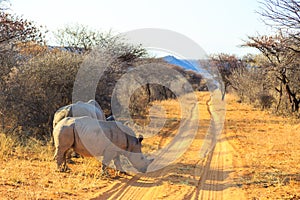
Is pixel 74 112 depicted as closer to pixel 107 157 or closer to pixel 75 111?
pixel 75 111

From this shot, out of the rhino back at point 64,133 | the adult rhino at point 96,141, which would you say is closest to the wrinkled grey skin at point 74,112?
the adult rhino at point 96,141

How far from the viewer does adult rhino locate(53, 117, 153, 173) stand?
855 centimetres

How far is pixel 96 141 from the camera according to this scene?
8.54m

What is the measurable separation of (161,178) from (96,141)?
1709 millimetres

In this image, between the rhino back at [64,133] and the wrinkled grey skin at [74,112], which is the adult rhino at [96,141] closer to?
the rhino back at [64,133]

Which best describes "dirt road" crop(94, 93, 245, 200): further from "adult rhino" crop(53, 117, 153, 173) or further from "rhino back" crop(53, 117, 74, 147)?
"rhino back" crop(53, 117, 74, 147)

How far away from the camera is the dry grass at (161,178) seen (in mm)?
7109

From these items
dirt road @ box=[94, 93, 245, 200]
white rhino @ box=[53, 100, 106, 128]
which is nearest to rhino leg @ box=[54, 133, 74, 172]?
dirt road @ box=[94, 93, 245, 200]

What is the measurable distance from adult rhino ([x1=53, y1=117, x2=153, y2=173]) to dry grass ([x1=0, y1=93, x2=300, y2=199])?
409 millimetres

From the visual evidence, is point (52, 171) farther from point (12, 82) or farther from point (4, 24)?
point (4, 24)

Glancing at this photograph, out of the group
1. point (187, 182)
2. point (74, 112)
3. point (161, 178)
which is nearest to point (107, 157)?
point (161, 178)

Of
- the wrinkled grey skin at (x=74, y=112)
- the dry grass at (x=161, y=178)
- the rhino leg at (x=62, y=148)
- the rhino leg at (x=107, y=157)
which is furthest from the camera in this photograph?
the wrinkled grey skin at (x=74, y=112)

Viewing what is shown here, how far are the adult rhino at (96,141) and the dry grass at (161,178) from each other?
0.41 meters

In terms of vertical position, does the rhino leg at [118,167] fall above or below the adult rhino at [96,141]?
below
